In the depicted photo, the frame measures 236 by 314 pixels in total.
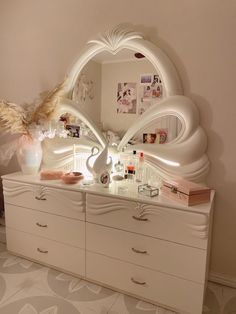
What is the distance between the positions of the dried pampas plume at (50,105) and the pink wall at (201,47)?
247 millimetres

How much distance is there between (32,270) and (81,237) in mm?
555

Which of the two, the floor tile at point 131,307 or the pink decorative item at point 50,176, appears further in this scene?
the pink decorative item at point 50,176

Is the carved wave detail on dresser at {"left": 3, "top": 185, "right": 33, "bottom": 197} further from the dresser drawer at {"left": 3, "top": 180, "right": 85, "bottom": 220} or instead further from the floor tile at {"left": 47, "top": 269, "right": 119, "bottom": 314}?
the floor tile at {"left": 47, "top": 269, "right": 119, "bottom": 314}

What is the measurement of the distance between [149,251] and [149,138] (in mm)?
822

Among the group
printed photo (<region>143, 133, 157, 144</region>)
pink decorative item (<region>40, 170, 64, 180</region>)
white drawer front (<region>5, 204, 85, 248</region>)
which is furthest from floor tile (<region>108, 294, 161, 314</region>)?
printed photo (<region>143, 133, 157, 144</region>)

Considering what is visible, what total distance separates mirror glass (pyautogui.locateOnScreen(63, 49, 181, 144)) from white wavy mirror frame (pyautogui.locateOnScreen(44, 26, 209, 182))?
0.05 meters

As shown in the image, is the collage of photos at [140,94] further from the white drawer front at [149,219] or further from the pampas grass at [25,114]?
the white drawer front at [149,219]

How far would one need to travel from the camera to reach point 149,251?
1.60 metres

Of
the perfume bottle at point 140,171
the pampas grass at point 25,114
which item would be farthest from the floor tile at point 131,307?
the pampas grass at point 25,114

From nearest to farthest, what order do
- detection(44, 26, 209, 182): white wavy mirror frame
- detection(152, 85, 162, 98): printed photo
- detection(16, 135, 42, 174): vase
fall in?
detection(44, 26, 209, 182): white wavy mirror frame → detection(152, 85, 162, 98): printed photo → detection(16, 135, 42, 174): vase

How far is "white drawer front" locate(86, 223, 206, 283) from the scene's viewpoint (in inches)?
57.9

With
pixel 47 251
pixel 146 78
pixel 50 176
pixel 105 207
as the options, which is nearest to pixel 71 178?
pixel 50 176

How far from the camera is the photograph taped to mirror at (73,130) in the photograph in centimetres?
222

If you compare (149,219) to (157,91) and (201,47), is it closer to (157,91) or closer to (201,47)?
(157,91)
